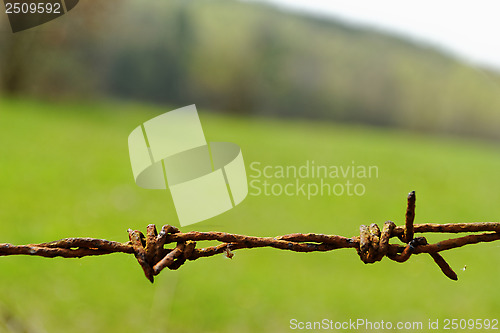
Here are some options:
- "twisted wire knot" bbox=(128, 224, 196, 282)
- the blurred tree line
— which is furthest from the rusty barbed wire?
the blurred tree line

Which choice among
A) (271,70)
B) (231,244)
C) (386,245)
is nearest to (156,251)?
(231,244)

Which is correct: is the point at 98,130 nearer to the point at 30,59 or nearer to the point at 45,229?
the point at 30,59

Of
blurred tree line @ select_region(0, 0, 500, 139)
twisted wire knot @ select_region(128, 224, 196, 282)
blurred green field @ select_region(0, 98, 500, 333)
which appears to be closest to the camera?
twisted wire knot @ select_region(128, 224, 196, 282)

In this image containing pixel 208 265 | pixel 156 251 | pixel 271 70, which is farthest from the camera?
pixel 271 70

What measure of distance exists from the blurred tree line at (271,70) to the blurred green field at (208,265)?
37.3 ft

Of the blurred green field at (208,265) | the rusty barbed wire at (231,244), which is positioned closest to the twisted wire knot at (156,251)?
the rusty barbed wire at (231,244)

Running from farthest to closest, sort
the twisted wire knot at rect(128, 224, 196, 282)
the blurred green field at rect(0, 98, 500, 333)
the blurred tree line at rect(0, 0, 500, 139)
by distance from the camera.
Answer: the blurred tree line at rect(0, 0, 500, 139) < the blurred green field at rect(0, 98, 500, 333) < the twisted wire knot at rect(128, 224, 196, 282)

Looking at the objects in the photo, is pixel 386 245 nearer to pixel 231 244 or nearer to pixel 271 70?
pixel 231 244

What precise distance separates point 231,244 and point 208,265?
330 cm

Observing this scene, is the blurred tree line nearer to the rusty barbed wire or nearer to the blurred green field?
the blurred green field

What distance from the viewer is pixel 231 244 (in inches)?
24.1

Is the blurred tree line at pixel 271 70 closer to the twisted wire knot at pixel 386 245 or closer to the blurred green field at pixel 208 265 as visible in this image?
the blurred green field at pixel 208 265

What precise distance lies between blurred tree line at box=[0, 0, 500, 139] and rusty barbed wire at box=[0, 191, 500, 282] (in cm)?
1761

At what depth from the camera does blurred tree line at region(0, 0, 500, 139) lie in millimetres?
21797
